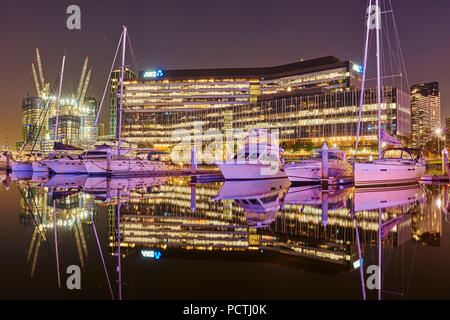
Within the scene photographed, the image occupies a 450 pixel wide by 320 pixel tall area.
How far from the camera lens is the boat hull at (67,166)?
49781 millimetres

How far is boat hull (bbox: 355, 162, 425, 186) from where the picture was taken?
28.5 meters

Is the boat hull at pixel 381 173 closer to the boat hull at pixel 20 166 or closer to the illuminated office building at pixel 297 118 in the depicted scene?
Result: the boat hull at pixel 20 166

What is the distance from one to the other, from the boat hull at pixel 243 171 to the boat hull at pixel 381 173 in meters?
10.4

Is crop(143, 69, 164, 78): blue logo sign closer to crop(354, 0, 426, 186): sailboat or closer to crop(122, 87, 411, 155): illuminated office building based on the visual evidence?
crop(122, 87, 411, 155): illuminated office building

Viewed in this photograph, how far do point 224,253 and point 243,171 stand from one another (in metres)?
27.0

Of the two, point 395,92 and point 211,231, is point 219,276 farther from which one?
point 395,92

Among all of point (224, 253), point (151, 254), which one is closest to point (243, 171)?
point (224, 253)

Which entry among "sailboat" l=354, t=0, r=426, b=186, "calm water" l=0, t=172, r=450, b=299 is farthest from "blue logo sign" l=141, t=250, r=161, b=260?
"sailboat" l=354, t=0, r=426, b=186

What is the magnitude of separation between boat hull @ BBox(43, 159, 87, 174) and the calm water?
124 feet

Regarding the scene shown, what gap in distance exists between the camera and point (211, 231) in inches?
422

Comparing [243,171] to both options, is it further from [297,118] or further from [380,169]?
[297,118]

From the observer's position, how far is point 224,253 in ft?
26.5

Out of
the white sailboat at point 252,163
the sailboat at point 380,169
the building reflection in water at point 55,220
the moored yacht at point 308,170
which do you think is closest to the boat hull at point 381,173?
the sailboat at point 380,169
